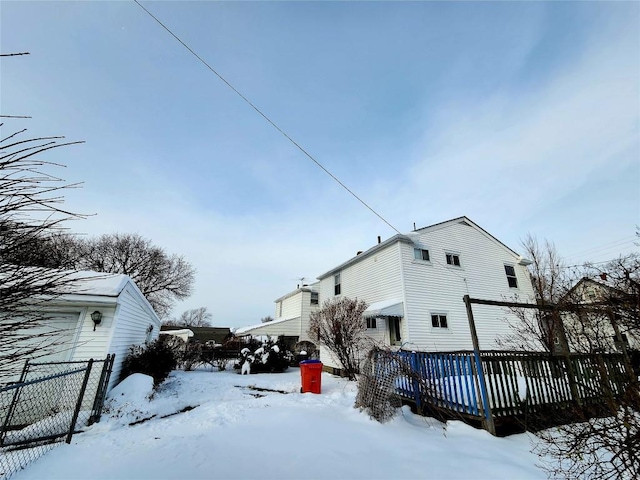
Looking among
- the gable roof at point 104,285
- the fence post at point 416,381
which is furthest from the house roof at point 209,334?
the fence post at point 416,381

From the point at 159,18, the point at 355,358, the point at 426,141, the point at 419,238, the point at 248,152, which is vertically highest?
the point at 426,141

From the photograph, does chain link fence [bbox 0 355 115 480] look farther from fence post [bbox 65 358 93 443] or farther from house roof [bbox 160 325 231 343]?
house roof [bbox 160 325 231 343]

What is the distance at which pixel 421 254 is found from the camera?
1369 centimetres

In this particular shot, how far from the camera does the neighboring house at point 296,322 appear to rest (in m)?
23.4

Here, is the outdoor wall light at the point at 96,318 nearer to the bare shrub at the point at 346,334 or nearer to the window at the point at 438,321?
the bare shrub at the point at 346,334

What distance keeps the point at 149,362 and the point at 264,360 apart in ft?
22.3

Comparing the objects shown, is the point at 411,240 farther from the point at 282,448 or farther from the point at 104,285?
the point at 104,285

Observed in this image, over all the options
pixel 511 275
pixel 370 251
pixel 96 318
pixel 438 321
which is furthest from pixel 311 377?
pixel 511 275

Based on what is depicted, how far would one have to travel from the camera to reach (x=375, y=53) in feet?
28.6

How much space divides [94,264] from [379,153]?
3128 centimetres

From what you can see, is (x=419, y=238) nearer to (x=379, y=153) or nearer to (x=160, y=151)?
(x=379, y=153)

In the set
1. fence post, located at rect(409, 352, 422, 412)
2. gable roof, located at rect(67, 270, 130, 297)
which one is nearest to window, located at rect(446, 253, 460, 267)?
fence post, located at rect(409, 352, 422, 412)

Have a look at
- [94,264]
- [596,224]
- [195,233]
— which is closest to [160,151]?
[195,233]

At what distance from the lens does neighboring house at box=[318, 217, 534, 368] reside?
12.3 metres
